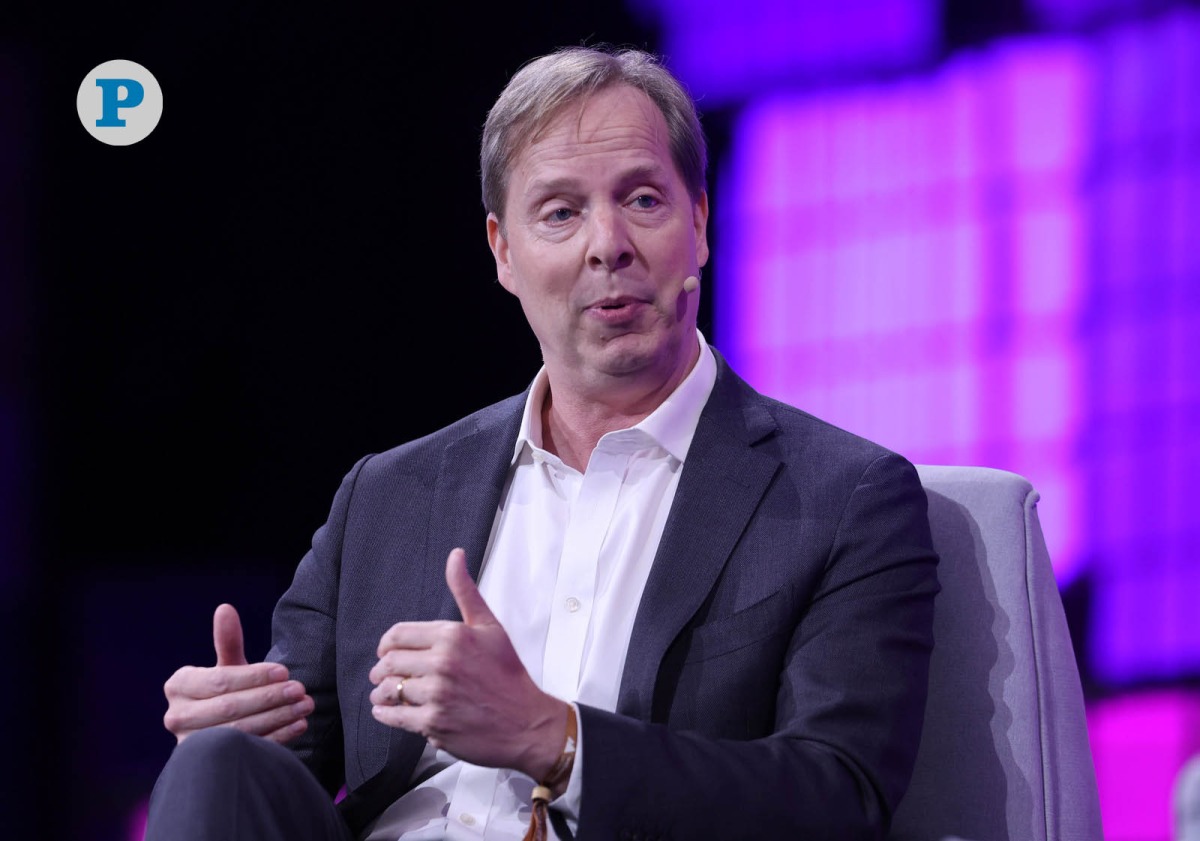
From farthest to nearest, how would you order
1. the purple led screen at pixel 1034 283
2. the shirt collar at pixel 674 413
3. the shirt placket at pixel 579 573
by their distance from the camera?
the purple led screen at pixel 1034 283
the shirt collar at pixel 674 413
the shirt placket at pixel 579 573

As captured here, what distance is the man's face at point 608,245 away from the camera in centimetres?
171

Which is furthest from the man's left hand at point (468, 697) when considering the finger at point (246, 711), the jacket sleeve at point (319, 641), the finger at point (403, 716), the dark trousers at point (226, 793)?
the jacket sleeve at point (319, 641)

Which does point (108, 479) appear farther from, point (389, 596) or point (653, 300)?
point (653, 300)

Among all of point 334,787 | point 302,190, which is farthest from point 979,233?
point 334,787

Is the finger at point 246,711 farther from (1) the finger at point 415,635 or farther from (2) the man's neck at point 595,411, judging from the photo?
(2) the man's neck at point 595,411

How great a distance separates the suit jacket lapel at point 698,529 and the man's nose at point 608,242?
0.71ft

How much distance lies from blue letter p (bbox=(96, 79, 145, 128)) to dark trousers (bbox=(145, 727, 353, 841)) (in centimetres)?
231

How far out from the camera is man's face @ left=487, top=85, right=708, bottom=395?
1.71 metres

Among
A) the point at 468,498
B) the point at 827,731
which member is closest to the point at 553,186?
the point at 468,498

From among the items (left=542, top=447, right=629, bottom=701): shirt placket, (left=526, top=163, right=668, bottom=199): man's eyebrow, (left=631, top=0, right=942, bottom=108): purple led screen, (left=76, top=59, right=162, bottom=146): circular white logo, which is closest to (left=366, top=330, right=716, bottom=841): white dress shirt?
(left=542, top=447, right=629, bottom=701): shirt placket

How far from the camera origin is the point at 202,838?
1.25m

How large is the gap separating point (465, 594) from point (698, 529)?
33 centimetres

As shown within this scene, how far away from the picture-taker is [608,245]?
169 cm

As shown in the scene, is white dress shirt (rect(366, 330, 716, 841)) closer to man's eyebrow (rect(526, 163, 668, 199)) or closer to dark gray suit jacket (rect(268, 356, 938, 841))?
dark gray suit jacket (rect(268, 356, 938, 841))
